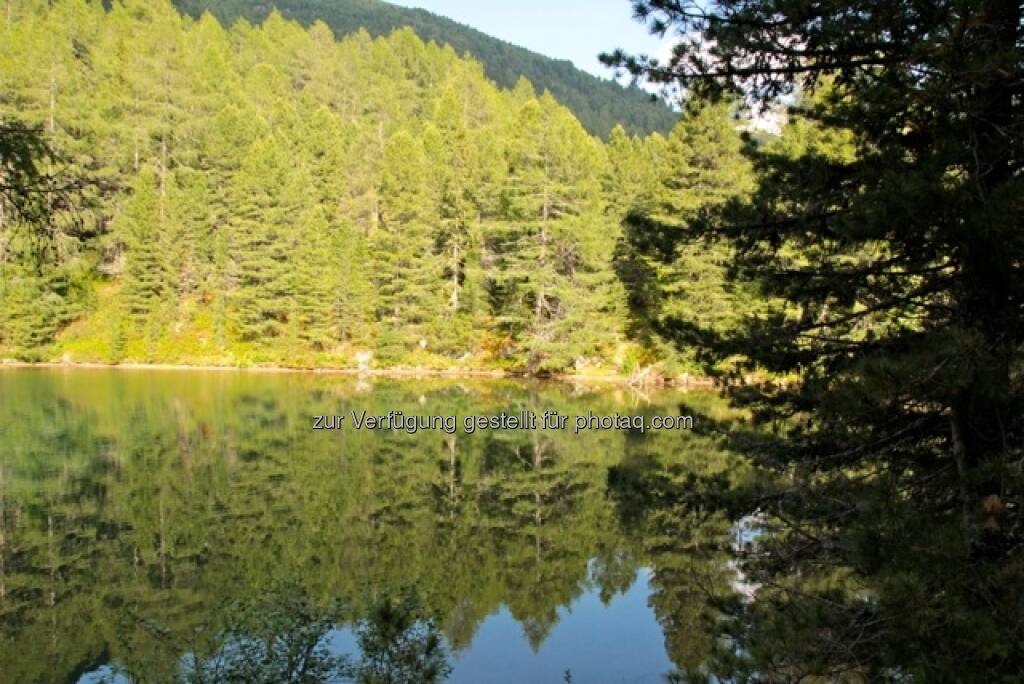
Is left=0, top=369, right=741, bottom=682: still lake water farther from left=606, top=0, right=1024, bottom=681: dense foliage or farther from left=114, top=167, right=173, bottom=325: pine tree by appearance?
left=114, top=167, right=173, bottom=325: pine tree

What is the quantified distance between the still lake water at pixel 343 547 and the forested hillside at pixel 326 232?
16345 millimetres

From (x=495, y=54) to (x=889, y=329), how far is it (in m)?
145

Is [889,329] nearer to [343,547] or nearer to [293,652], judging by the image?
[293,652]

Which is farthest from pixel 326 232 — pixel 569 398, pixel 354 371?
pixel 569 398

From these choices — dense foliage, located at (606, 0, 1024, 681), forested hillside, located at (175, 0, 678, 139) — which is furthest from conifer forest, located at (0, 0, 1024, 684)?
forested hillside, located at (175, 0, 678, 139)

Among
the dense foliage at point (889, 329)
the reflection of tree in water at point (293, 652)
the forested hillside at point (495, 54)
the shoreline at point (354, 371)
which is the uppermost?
the forested hillside at point (495, 54)

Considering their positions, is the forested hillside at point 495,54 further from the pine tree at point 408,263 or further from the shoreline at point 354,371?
the shoreline at point 354,371

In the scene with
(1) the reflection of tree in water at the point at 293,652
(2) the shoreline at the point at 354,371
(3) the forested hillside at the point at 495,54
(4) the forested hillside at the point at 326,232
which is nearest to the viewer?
(1) the reflection of tree in water at the point at 293,652

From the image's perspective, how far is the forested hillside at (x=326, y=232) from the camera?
35875 mm

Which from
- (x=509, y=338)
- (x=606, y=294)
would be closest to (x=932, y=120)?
(x=606, y=294)

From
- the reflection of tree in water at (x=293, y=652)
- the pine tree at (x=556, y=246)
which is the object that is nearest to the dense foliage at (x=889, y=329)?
the reflection of tree in water at (x=293, y=652)

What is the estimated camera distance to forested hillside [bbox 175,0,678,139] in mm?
123938

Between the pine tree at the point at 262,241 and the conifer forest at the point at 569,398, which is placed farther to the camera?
the pine tree at the point at 262,241

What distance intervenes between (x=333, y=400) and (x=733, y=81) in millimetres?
23671
